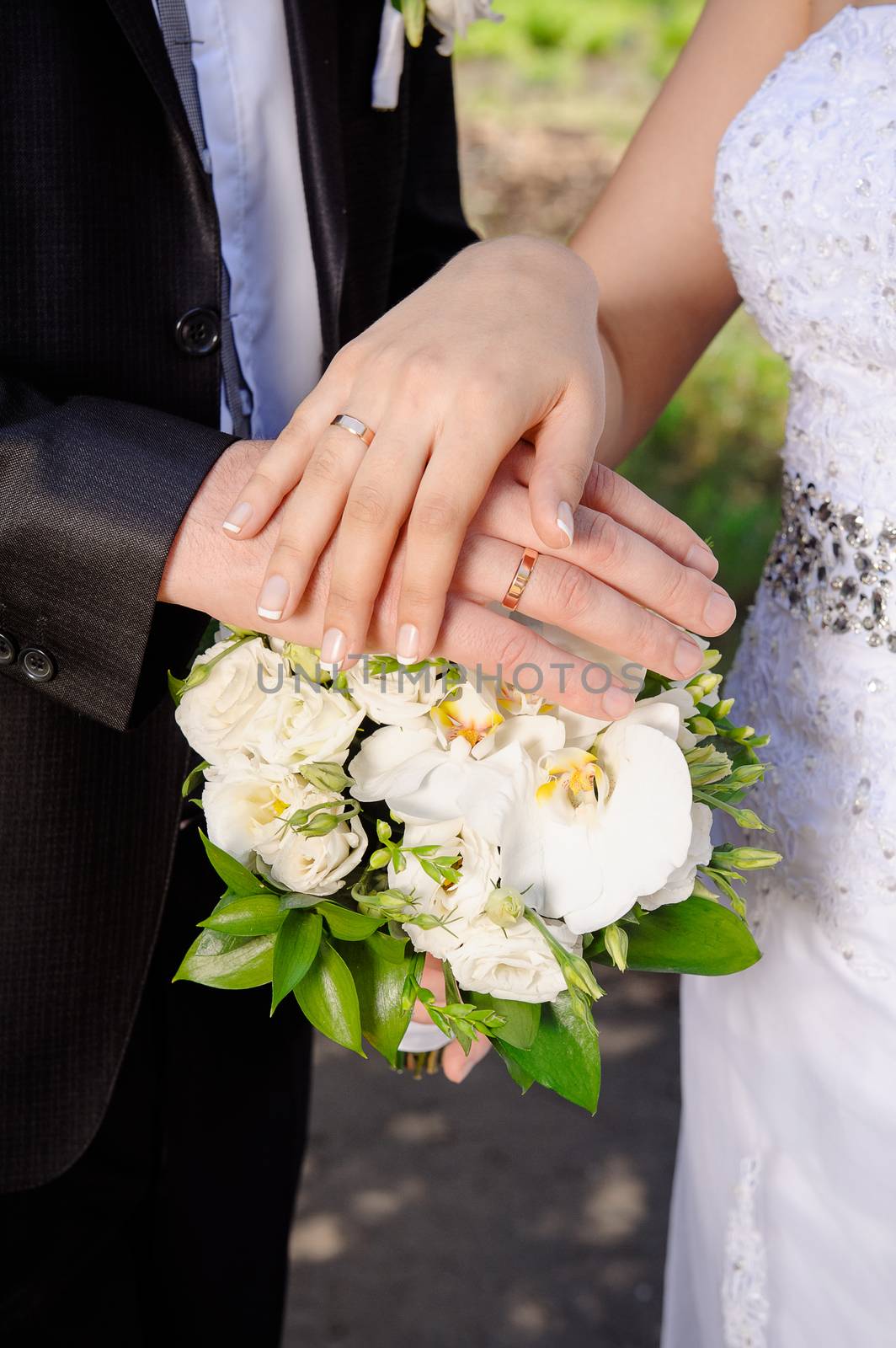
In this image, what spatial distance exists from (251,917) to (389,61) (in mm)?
1124

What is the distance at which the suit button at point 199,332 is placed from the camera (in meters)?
1.32

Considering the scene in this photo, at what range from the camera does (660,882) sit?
2.96 ft

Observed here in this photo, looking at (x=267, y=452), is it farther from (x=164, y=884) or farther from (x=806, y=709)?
(x=806, y=709)

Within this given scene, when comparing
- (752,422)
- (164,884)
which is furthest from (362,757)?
(752,422)

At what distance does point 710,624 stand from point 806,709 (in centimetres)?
39

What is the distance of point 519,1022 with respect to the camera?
0.95m

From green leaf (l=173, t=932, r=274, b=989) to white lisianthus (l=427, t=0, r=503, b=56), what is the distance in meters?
1.13

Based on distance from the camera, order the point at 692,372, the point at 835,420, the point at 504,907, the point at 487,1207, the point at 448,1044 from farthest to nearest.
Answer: the point at 692,372 → the point at 487,1207 → the point at 448,1044 → the point at 835,420 → the point at 504,907

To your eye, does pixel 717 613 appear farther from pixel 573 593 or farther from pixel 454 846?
pixel 454 846

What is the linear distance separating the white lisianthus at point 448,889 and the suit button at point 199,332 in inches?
27.3

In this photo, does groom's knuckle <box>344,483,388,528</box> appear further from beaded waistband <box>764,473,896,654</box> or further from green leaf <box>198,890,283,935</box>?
beaded waistband <box>764,473,896,654</box>

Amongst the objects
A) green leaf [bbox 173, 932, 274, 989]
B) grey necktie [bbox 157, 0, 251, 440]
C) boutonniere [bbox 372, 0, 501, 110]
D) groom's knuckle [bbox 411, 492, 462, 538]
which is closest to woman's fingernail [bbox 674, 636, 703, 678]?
groom's knuckle [bbox 411, 492, 462, 538]

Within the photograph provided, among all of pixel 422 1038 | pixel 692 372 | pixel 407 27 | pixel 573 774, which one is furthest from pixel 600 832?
pixel 692 372

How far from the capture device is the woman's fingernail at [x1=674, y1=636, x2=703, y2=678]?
98 cm
